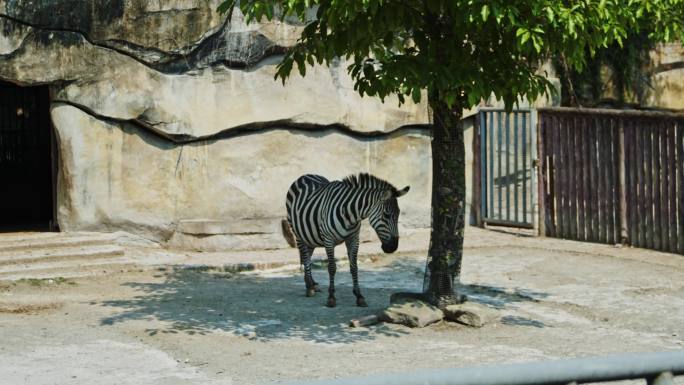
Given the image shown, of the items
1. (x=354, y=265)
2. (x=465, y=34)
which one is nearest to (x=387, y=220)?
(x=354, y=265)

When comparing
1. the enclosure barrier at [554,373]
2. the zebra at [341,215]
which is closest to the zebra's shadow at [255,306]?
the zebra at [341,215]

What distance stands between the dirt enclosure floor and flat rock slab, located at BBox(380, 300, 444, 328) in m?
0.09

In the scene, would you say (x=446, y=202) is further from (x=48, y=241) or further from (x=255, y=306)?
(x=48, y=241)

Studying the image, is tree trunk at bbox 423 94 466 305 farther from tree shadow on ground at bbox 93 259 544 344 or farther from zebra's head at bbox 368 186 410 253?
tree shadow on ground at bbox 93 259 544 344

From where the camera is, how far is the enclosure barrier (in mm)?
A: 2658

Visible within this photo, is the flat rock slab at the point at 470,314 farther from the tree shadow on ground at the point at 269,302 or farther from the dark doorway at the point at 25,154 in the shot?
the dark doorway at the point at 25,154

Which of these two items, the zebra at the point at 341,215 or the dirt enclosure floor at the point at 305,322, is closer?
the dirt enclosure floor at the point at 305,322

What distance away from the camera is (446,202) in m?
9.98

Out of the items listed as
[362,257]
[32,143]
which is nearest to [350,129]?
[362,257]

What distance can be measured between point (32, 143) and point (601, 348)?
10.3 m

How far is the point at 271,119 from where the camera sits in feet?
46.9

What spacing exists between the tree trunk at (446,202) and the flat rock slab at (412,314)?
0.16 m

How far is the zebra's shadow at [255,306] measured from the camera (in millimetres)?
9766

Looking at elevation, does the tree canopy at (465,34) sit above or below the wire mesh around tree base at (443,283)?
above
